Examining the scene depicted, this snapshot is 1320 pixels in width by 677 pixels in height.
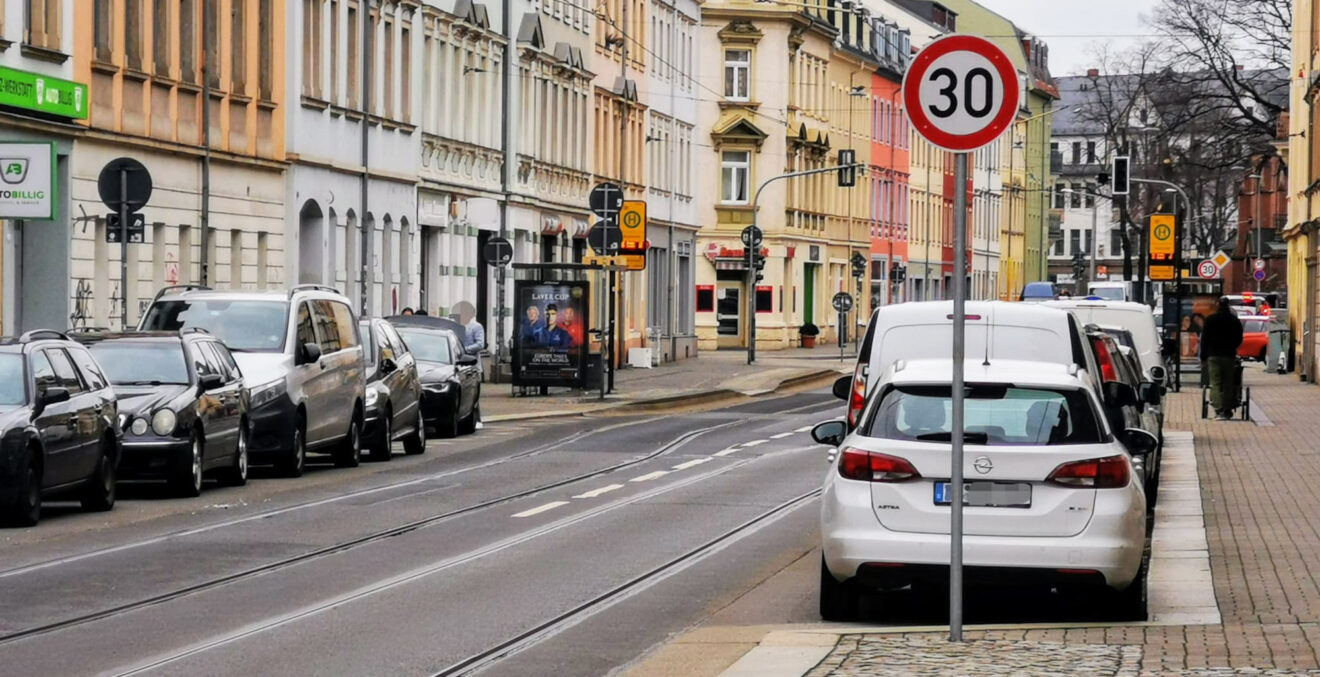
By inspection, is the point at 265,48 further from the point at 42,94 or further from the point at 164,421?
the point at 164,421

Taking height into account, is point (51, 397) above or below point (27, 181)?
below

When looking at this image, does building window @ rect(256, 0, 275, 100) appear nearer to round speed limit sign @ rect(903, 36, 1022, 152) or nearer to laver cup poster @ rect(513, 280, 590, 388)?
laver cup poster @ rect(513, 280, 590, 388)

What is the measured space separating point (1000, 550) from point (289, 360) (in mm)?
13565

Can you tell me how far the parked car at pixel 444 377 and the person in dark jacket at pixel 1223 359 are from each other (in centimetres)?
1088

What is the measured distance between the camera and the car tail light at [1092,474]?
1287 cm

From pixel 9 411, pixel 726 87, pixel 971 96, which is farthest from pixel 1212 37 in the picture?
pixel 971 96

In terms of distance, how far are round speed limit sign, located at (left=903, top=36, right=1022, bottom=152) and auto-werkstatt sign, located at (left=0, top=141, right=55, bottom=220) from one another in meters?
14.6

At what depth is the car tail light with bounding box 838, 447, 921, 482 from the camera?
42.5ft

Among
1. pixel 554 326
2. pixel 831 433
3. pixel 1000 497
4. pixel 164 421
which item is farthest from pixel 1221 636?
pixel 554 326

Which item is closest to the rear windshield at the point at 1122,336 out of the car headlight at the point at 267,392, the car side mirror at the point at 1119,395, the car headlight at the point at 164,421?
the car headlight at the point at 267,392

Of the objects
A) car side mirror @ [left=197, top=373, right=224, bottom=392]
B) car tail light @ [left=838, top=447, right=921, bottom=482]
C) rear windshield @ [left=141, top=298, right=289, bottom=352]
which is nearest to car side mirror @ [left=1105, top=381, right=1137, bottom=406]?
car tail light @ [left=838, top=447, right=921, bottom=482]

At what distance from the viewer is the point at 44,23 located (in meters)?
33.7

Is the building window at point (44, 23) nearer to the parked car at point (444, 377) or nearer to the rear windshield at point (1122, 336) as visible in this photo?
the parked car at point (444, 377)

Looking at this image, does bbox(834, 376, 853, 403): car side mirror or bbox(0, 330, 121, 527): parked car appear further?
bbox(834, 376, 853, 403): car side mirror
